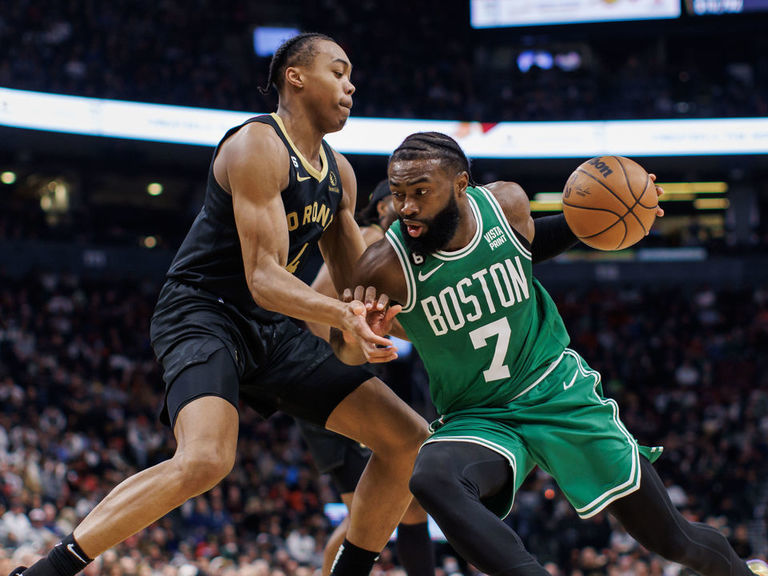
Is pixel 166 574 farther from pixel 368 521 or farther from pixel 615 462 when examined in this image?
pixel 615 462

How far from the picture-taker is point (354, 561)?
4.34m

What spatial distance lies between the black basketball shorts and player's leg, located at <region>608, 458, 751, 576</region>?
137cm

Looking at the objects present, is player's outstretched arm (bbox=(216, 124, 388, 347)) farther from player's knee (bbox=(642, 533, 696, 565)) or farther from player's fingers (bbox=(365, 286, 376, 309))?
player's knee (bbox=(642, 533, 696, 565))

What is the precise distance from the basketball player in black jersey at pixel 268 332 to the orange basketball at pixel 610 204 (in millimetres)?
1126

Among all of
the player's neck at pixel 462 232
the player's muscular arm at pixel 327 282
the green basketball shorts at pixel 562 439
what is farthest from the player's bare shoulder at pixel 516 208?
the player's muscular arm at pixel 327 282

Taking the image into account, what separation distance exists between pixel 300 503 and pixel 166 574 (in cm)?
541

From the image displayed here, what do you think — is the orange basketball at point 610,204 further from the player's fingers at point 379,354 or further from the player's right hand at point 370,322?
the player's fingers at point 379,354

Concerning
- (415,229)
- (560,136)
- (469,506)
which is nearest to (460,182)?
(415,229)

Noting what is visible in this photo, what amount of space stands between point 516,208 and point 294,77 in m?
1.24

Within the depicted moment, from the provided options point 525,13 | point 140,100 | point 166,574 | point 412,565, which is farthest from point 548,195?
point 412,565

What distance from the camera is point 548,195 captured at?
24172mm

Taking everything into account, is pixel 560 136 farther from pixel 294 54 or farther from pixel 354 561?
pixel 354 561

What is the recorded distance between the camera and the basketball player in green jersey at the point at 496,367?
3.73m

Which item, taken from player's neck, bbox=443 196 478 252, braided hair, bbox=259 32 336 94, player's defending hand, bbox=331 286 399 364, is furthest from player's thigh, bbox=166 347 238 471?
braided hair, bbox=259 32 336 94
